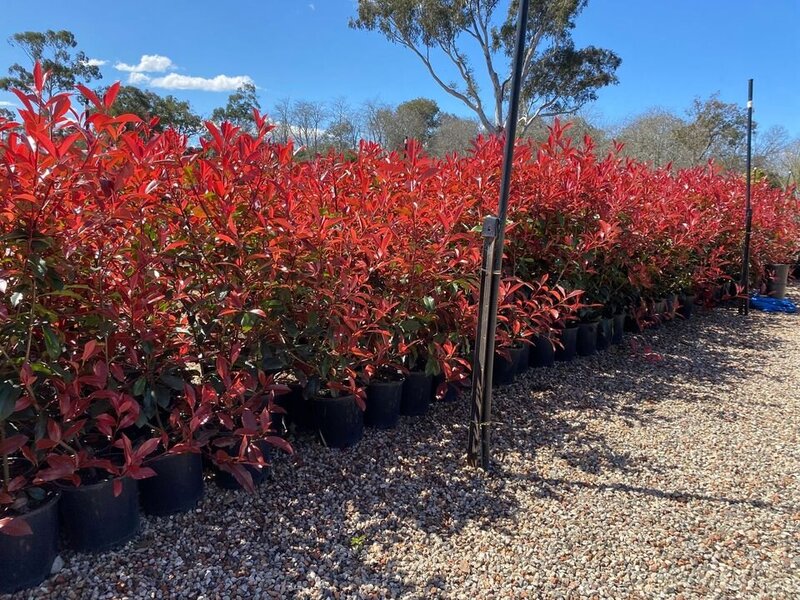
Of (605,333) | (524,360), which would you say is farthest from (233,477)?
(605,333)

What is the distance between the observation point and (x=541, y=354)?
11.5 feet

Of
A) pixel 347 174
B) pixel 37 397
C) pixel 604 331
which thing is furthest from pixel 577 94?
pixel 37 397

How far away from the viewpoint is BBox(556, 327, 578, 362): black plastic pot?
11.8ft

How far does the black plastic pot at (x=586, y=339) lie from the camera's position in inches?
148

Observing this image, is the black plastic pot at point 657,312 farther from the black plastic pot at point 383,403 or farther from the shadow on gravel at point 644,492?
the black plastic pot at point 383,403

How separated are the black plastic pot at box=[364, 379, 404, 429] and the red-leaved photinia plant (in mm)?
134

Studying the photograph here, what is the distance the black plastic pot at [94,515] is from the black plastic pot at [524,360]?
87.8 inches

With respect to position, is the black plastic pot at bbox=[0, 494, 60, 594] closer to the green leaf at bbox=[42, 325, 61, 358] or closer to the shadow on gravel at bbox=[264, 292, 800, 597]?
the green leaf at bbox=[42, 325, 61, 358]

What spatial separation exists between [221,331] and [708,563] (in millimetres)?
1763

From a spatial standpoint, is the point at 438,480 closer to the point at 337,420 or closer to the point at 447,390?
the point at 337,420

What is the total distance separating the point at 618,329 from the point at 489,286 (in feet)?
7.95

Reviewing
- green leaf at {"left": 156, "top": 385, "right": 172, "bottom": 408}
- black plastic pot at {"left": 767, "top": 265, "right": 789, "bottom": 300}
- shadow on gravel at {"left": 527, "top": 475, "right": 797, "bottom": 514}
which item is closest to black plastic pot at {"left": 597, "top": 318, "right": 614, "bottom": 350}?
shadow on gravel at {"left": 527, "top": 475, "right": 797, "bottom": 514}

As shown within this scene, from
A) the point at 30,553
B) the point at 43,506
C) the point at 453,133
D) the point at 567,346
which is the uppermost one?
the point at 453,133

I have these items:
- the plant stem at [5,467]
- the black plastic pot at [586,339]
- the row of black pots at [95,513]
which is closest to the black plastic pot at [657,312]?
the black plastic pot at [586,339]
